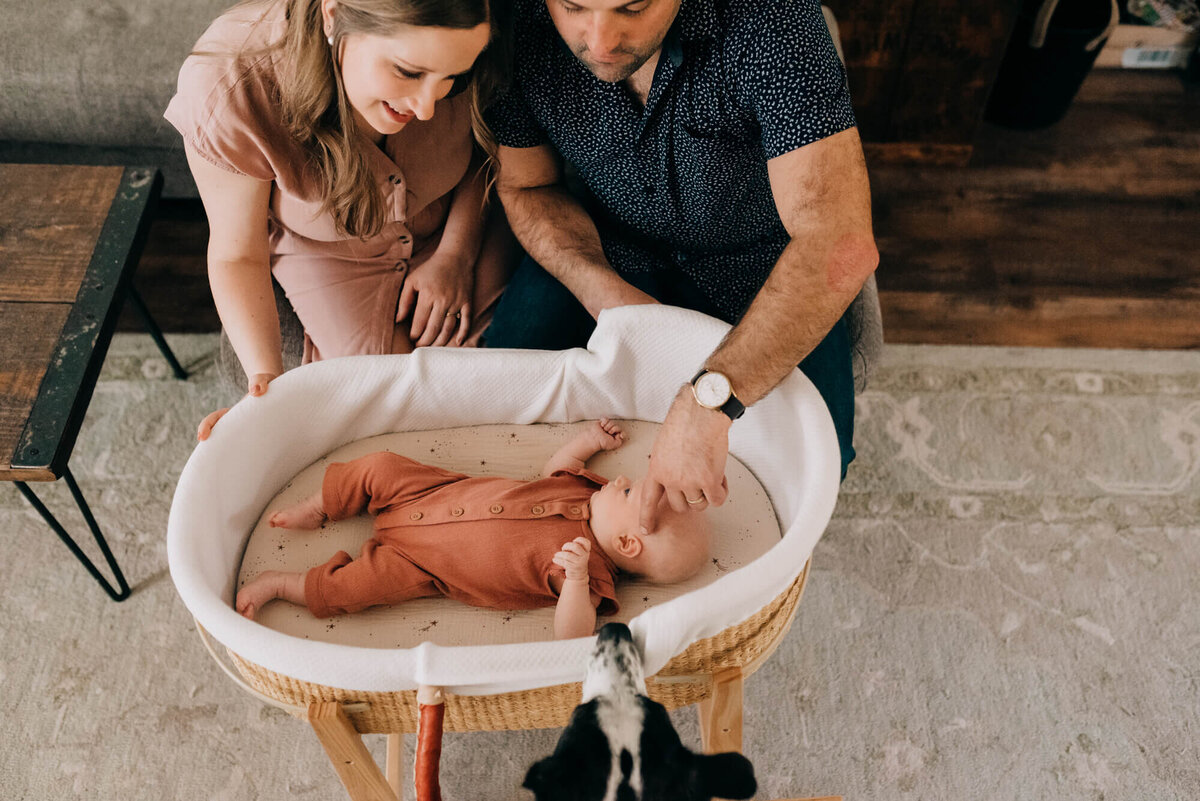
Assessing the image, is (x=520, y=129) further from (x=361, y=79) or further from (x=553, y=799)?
(x=553, y=799)

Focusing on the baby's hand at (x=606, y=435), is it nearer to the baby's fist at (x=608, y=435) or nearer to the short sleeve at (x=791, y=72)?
the baby's fist at (x=608, y=435)

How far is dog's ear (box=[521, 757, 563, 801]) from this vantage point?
77 centimetres

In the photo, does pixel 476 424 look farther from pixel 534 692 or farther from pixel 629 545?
pixel 534 692

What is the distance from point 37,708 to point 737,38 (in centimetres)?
144

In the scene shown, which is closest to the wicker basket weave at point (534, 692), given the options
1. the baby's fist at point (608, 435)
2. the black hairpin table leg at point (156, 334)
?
the baby's fist at point (608, 435)

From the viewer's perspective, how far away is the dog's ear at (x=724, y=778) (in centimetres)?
79

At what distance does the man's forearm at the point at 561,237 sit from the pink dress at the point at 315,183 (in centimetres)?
10

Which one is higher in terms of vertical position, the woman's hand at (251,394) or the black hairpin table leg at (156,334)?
the woman's hand at (251,394)

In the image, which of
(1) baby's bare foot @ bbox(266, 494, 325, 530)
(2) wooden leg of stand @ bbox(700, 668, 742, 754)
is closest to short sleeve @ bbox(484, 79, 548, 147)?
(1) baby's bare foot @ bbox(266, 494, 325, 530)

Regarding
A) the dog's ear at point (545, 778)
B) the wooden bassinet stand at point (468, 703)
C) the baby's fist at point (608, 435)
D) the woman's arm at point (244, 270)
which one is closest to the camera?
the dog's ear at point (545, 778)

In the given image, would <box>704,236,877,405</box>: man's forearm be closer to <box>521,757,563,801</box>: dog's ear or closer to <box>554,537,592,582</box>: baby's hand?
<box>554,537,592,582</box>: baby's hand

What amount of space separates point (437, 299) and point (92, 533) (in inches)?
27.9

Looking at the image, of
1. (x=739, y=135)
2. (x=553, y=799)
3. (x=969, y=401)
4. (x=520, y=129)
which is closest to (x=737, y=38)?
(x=739, y=135)

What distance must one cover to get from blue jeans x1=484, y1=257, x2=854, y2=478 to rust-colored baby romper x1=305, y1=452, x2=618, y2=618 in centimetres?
26
